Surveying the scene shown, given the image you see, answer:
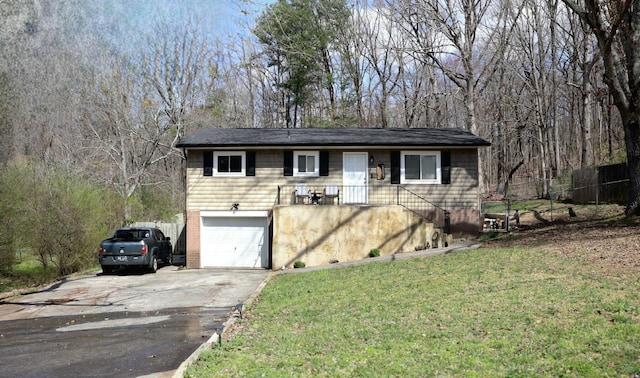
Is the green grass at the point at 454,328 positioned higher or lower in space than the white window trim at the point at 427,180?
lower

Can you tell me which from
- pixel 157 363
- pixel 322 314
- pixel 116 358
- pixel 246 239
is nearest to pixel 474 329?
pixel 322 314

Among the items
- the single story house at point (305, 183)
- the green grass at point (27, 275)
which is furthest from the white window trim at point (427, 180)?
the green grass at point (27, 275)

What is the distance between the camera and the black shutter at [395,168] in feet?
68.9

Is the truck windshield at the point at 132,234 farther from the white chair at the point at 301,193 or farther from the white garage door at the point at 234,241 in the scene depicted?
the white chair at the point at 301,193

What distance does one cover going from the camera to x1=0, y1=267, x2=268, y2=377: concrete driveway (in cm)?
767

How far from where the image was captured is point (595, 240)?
13883 millimetres

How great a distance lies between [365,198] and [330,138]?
2.79m

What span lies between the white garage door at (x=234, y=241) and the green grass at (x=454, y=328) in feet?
29.2

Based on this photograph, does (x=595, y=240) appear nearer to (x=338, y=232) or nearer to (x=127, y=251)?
(x=338, y=232)

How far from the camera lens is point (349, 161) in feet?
69.6

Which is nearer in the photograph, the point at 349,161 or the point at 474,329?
the point at 474,329

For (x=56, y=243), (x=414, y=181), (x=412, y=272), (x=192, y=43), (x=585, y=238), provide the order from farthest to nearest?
(x=192, y=43) → (x=414, y=181) → (x=56, y=243) → (x=585, y=238) → (x=412, y=272)

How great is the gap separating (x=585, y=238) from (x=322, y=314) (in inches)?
337

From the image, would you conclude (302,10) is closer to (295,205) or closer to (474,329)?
(295,205)
